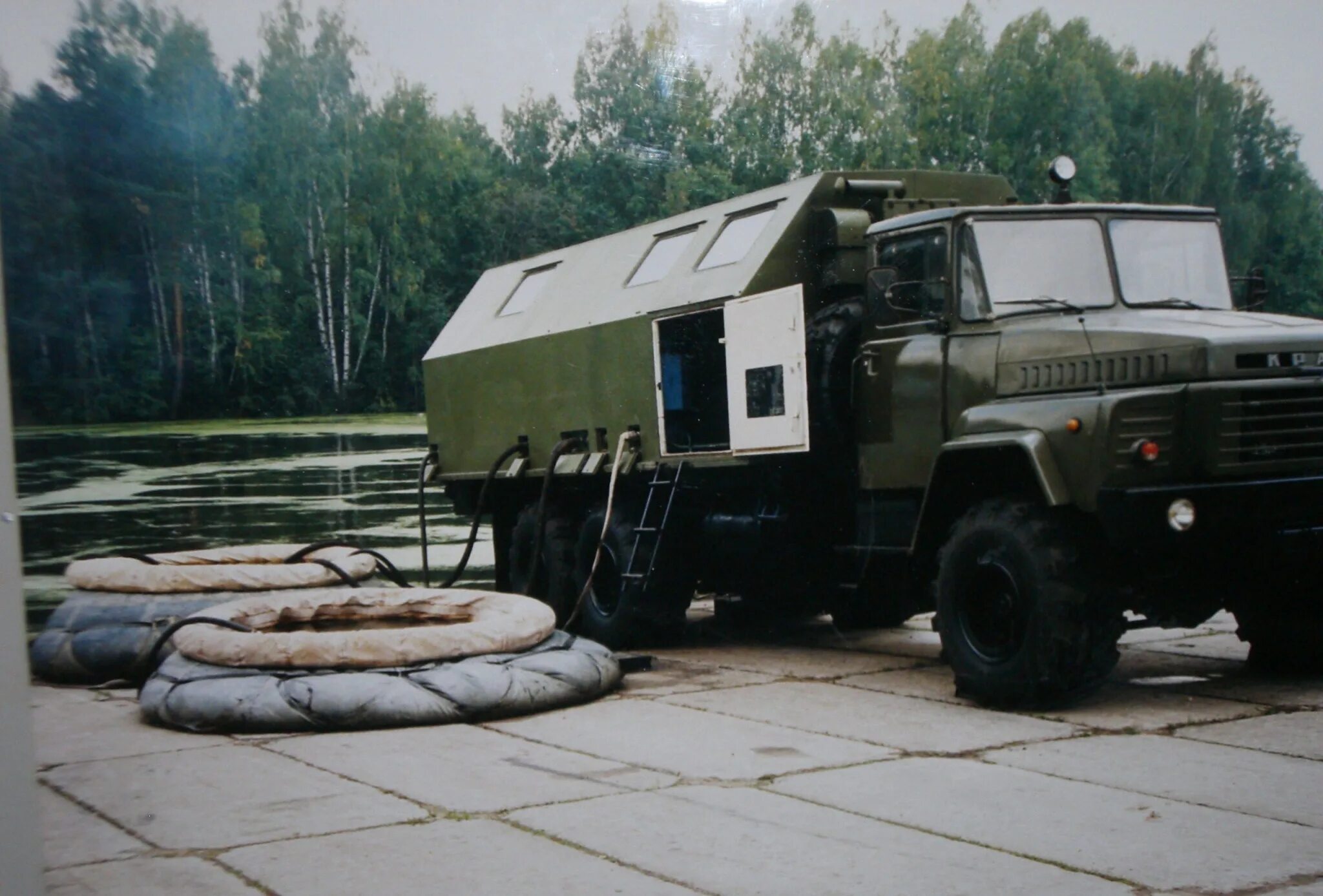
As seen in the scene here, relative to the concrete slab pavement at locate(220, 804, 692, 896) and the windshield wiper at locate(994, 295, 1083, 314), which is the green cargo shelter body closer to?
the windshield wiper at locate(994, 295, 1083, 314)

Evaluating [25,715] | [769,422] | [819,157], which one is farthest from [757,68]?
[25,715]

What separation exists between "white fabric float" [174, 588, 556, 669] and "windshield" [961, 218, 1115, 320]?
2.90m

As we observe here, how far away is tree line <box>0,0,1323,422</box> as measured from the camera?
454 centimetres

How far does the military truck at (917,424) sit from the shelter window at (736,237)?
0.09 feet

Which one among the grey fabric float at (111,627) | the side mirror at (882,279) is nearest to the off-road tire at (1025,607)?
the side mirror at (882,279)

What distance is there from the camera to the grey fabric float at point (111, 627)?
805 cm

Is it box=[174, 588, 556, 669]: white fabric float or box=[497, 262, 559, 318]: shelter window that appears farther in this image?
box=[497, 262, 559, 318]: shelter window

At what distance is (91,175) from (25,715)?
277 centimetres

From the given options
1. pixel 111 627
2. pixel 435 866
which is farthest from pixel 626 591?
pixel 435 866

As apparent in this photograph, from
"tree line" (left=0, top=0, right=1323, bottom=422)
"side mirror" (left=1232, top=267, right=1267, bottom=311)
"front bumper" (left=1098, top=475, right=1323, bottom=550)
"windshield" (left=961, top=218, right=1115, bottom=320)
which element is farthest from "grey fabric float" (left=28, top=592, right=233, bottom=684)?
"side mirror" (left=1232, top=267, right=1267, bottom=311)

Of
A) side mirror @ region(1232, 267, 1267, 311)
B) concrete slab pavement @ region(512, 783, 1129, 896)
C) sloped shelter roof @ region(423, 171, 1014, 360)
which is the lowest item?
concrete slab pavement @ region(512, 783, 1129, 896)

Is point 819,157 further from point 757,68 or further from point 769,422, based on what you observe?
point 757,68

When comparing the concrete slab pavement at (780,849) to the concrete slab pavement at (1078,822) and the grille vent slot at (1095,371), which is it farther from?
the grille vent slot at (1095,371)

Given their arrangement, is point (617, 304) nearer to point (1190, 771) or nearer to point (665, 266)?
point (665, 266)
